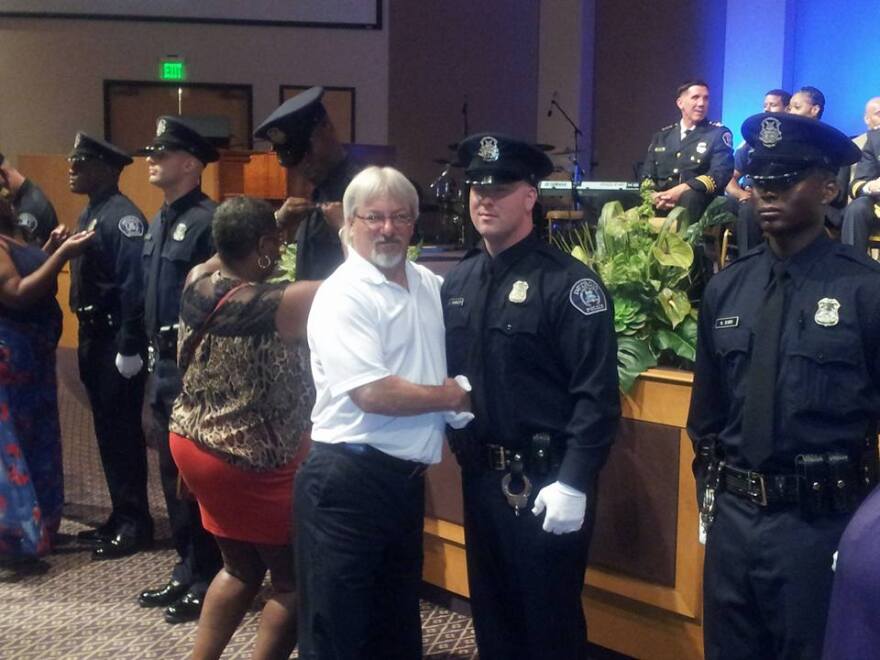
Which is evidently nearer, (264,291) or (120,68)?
(264,291)

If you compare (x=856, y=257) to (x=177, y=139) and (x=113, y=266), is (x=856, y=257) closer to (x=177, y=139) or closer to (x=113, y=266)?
(x=177, y=139)

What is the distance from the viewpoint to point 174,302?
3533 millimetres

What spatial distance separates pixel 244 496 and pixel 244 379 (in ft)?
0.97

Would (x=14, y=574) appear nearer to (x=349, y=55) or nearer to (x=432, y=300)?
(x=432, y=300)

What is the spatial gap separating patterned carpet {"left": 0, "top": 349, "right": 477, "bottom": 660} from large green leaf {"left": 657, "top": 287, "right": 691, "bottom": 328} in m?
1.19

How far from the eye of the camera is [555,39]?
12.1 m

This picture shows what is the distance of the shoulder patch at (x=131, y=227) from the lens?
4.06 metres

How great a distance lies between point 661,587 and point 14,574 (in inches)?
98.1

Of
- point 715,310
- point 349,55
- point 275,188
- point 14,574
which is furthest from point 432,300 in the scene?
point 349,55

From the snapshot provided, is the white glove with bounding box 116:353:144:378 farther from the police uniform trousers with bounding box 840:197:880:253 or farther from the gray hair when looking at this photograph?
the police uniform trousers with bounding box 840:197:880:253

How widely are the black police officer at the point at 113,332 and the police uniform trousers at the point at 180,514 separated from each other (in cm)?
55

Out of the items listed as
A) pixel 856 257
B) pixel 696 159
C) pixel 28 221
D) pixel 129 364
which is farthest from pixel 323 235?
pixel 696 159

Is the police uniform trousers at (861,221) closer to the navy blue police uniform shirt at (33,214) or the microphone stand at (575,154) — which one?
the microphone stand at (575,154)

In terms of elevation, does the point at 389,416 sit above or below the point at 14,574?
above
